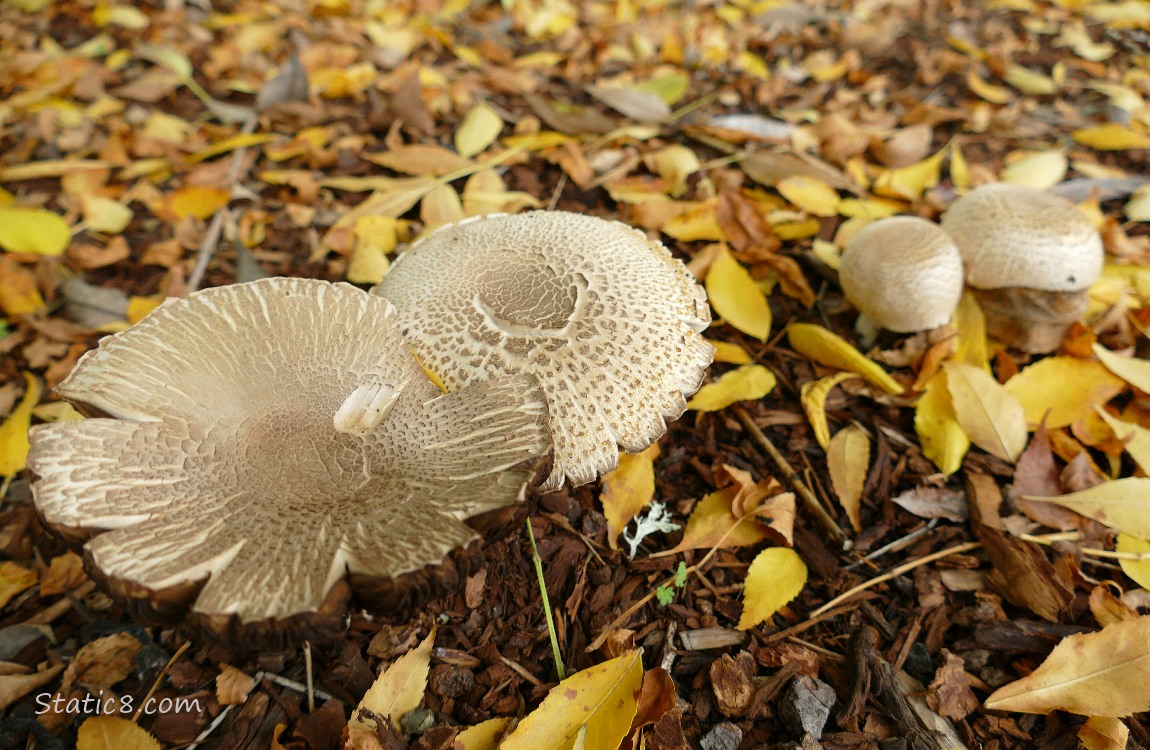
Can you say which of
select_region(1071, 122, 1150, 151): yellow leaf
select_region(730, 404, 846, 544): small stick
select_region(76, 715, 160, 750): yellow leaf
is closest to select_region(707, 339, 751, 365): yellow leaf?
select_region(730, 404, 846, 544): small stick

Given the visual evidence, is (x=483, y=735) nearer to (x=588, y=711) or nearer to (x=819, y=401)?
(x=588, y=711)

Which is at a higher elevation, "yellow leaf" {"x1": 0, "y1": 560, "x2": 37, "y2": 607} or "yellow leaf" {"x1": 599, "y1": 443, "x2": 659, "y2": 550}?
"yellow leaf" {"x1": 0, "y1": 560, "x2": 37, "y2": 607}

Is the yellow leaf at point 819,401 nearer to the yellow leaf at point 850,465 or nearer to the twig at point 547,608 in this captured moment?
the yellow leaf at point 850,465

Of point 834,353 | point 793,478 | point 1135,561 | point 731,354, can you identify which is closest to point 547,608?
point 793,478

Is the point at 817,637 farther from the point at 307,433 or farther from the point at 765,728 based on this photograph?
the point at 307,433

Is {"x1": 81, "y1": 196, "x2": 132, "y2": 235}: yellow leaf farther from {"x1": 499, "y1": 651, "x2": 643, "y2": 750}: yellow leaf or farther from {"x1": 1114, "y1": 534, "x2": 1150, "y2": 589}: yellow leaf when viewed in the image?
{"x1": 1114, "y1": 534, "x2": 1150, "y2": 589}: yellow leaf

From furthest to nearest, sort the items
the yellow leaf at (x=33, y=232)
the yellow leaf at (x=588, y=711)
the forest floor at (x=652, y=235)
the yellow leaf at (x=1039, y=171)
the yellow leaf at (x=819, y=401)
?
the yellow leaf at (x=1039, y=171) → the yellow leaf at (x=33, y=232) → the yellow leaf at (x=819, y=401) → the forest floor at (x=652, y=235) → the yellow leaf at (x=588, y=711)

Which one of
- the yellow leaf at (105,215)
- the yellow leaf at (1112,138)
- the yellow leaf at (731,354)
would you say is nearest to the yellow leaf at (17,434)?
the yellow leaf at (105,215)
